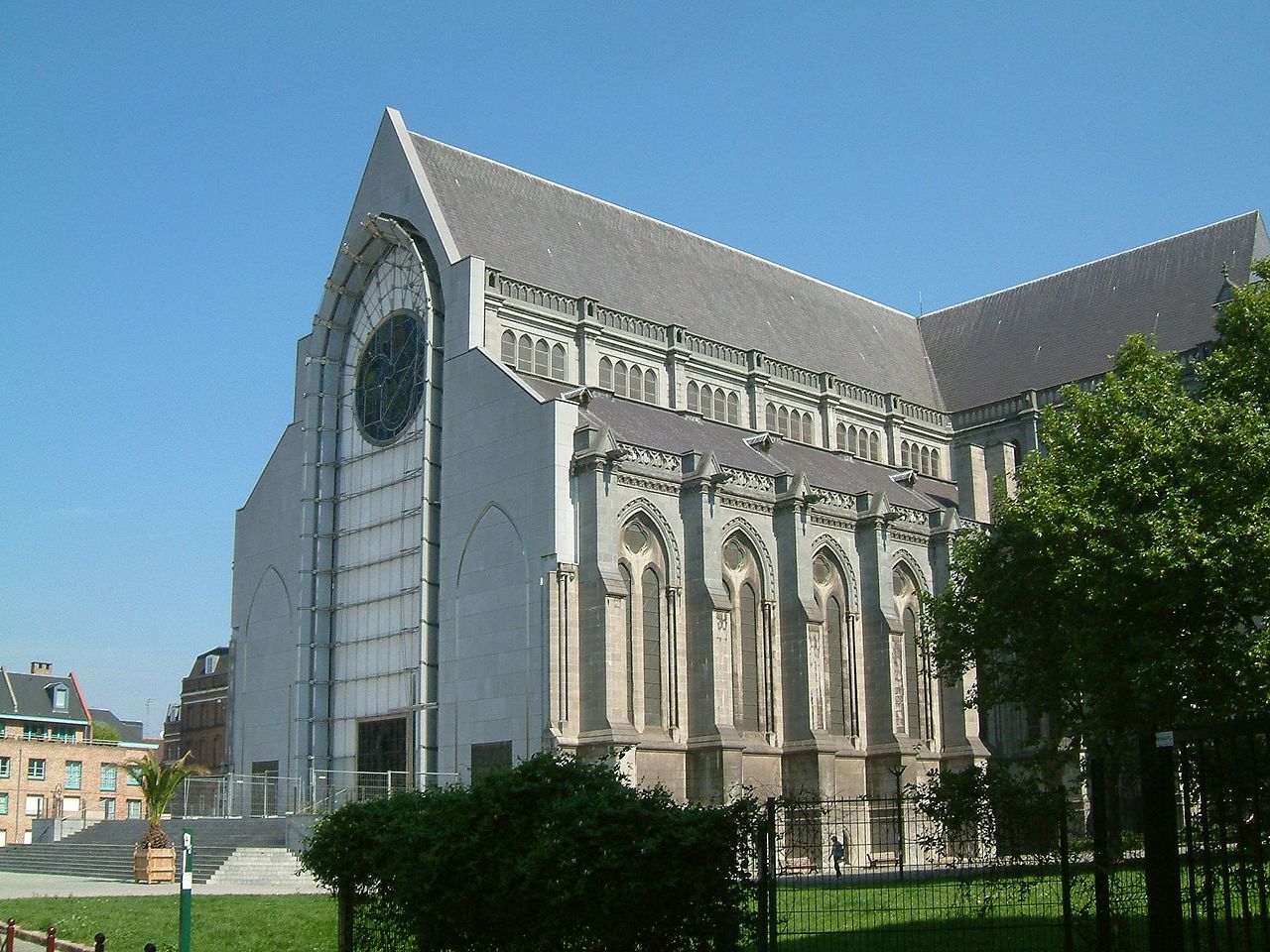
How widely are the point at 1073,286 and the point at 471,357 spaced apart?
31.6 m

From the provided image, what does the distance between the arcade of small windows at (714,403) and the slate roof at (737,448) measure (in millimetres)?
835

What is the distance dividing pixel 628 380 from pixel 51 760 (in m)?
41.1

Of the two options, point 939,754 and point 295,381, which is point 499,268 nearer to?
point 295,381

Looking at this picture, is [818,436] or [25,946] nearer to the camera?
[25,946]

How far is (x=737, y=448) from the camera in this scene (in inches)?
1886

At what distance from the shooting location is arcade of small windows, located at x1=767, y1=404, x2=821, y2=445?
54188 mm

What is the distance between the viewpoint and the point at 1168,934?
1095 centimetres

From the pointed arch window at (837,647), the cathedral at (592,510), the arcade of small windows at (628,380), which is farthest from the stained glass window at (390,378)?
the pointed arch window at (837,647)

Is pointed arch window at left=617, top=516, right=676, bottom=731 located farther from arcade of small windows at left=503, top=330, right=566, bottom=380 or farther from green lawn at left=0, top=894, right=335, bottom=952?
green lawn at left=0, top=894, right=335, bottom=952

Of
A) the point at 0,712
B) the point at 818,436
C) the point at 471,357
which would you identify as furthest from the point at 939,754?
the point at 0,712

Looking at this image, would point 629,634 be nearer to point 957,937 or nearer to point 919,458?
point 919,458

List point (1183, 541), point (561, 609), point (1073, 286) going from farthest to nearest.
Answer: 1. point (1073, 286)
2. point (561, 609)
3. point (1183, 541)

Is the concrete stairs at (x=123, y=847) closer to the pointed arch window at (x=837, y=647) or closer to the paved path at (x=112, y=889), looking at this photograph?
the paved path at (x=112, y=889)

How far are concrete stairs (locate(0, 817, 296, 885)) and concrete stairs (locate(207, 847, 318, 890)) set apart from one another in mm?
110
